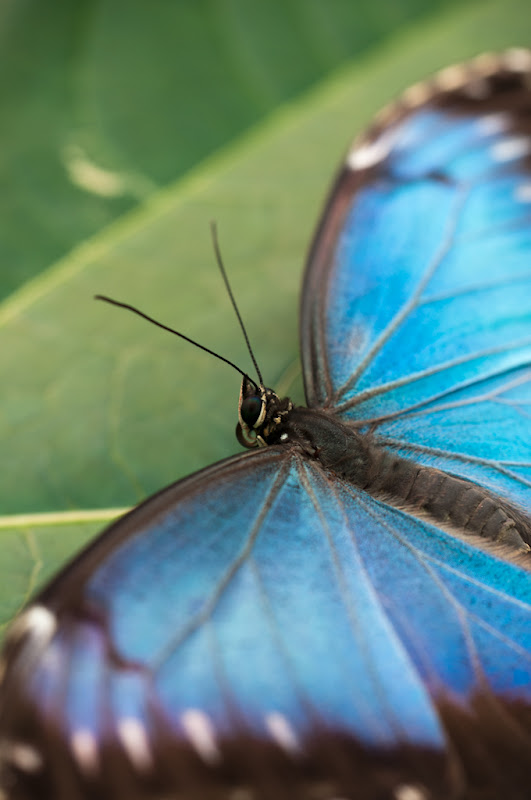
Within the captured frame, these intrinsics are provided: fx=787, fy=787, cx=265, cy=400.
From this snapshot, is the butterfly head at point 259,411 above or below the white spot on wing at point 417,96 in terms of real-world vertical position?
below

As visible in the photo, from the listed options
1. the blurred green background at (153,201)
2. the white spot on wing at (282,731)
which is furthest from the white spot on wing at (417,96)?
the white spot on wing at (282,731)

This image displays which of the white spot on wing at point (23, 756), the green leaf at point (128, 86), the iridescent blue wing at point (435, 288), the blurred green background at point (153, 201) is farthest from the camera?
the green leaf at point (128, 86)

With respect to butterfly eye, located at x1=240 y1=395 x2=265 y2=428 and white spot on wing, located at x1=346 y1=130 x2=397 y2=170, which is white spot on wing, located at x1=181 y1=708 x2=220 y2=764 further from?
white spot on wing, located at x1=346 y1=130 x2=397 y2=170

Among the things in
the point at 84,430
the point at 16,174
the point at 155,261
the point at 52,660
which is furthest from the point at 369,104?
the point at 52,660

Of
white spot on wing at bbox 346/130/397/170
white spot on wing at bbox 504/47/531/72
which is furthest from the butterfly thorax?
white spot on wing at bbox 504/47/531/72

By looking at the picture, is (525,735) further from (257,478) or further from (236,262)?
(236,262)

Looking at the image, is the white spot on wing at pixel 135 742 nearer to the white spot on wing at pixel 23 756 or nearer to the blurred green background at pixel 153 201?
the white spot on wing at pixel 23 756

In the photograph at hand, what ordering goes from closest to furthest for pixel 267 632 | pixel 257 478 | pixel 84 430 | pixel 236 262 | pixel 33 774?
pixel 33 774
pixel 267 632
pixel 257 478
pixel 84 430
pixel 236 262
